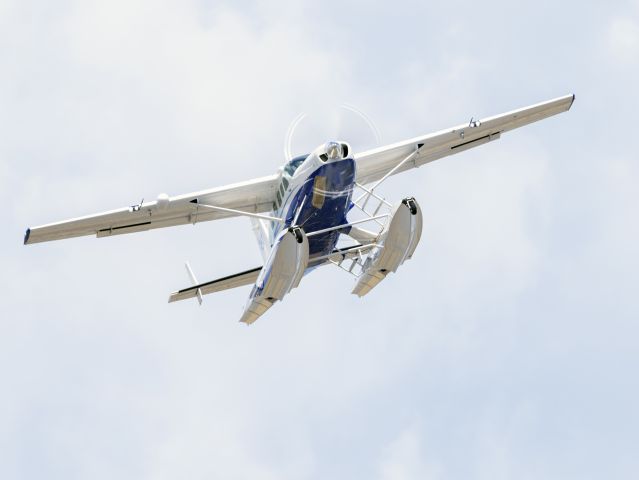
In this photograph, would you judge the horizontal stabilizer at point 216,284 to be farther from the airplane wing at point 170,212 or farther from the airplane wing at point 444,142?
the airplane wing at point 444,142

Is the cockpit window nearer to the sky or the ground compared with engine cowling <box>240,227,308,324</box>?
nearer to the sky

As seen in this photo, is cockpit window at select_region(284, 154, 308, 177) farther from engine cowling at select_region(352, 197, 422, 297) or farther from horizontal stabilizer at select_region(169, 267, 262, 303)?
horizontal stabilizer at select_region(169, 267, 262, 303)

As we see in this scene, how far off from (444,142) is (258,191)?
6.35m

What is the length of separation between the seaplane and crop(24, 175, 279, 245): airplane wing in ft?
0.10

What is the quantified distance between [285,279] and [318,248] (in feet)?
8.30

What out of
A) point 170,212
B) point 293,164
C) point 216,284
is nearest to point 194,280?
point 216,284

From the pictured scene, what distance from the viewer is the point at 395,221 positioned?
36938mm

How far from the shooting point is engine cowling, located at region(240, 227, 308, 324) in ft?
117

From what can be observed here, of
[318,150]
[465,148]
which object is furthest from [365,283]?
[465,148]

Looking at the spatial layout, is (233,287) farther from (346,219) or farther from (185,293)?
(346,219)

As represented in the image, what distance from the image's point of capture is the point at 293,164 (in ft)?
127

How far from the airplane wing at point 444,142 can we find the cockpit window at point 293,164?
3130 mm

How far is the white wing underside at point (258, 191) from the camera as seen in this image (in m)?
39.1

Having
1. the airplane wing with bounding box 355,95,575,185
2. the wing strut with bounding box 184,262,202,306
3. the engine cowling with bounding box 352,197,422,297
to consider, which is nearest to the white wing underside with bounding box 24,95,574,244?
the airplane wing with bounding box 355,95,575,185
